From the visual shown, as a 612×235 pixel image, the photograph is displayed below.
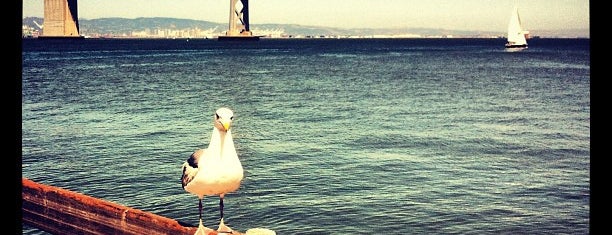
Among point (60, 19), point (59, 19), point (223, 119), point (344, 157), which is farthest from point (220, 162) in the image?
point (59, 19)

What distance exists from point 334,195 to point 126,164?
671 cm

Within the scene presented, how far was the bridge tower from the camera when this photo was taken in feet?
616

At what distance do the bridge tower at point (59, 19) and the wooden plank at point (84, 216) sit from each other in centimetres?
19686

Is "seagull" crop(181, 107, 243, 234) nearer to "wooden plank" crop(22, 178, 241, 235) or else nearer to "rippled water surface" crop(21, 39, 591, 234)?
"wooden plank" crop(22, 178, 241, 235)

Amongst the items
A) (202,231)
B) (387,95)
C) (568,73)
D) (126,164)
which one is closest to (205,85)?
(387,95)

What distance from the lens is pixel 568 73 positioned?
188ft

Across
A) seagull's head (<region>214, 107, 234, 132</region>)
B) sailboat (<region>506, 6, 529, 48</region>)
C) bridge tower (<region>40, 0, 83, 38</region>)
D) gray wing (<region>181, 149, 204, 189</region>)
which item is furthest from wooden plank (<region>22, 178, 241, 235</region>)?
bridge tower (<region>40, 0, 83, 38</region>)

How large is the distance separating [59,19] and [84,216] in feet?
667

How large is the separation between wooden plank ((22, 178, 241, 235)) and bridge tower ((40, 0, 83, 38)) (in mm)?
196859

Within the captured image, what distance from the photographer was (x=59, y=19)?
192m

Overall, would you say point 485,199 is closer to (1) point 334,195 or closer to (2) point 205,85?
(1) point 334,195

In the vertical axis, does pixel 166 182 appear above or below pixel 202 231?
below

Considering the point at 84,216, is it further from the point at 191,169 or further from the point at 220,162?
the point at 220,162
